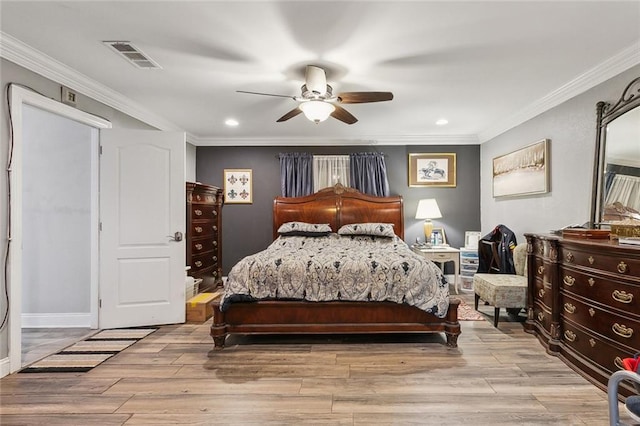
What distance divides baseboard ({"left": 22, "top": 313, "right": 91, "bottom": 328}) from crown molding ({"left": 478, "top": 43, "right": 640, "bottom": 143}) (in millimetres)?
5531

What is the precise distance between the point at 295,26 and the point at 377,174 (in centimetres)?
350

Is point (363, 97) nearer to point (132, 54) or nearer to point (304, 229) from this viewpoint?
point (132, 54)

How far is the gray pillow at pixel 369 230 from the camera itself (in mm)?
4719

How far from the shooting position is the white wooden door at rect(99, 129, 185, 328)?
11.4 feet

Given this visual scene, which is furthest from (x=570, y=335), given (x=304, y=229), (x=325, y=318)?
(x=304, y=229)

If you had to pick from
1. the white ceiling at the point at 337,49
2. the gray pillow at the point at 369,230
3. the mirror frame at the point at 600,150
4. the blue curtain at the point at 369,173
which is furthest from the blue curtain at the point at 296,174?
the mirror frame at the point at 600,150

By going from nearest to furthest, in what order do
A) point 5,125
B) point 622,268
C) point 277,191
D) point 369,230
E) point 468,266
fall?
point 622,268 → point 5,125 → point 369,230 → point 468,266 → point 277,191

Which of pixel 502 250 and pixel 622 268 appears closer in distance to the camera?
pixel 622 268

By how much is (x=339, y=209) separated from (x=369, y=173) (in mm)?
801

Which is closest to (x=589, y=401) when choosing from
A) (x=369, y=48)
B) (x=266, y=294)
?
(x=266, y=294)

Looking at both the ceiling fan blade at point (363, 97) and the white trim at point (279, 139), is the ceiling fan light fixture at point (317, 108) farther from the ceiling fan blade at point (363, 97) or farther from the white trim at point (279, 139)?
the white trim at point (279, 139)

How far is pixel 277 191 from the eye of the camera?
5.70m

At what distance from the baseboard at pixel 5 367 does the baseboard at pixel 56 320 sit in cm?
110

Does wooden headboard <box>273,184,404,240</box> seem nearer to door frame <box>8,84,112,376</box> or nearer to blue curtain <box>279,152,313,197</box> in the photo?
blue curtain <box>279,152,313,197</box>
